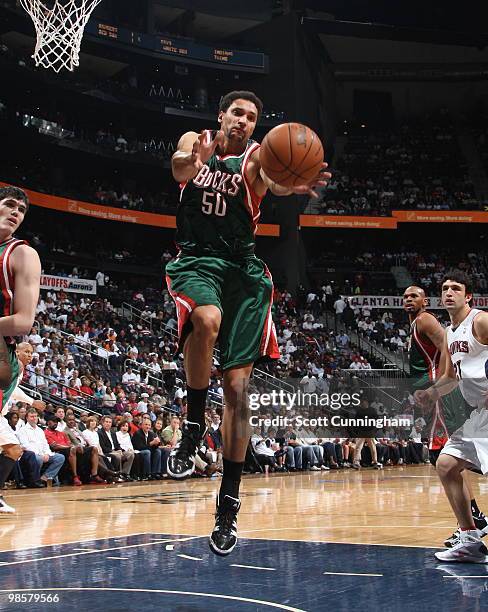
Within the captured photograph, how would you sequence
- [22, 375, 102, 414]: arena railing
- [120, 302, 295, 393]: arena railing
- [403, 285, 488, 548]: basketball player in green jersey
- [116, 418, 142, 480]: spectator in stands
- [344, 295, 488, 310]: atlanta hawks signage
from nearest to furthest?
[403, 285, 488, 548]: basketball player in green jersey < [116, 418, 142, 480]: spectator in stands < [22, 375, 102, 414]: arena railing < [120, 302, 295, 393]: arena railing < [344, 295, 488, 310]: atlanta hawks signage

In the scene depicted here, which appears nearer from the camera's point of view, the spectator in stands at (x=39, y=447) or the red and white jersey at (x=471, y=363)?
the red and white jersey at (x=471, y=363)

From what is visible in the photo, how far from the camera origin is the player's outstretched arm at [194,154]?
3.83m

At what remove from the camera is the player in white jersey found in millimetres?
5480

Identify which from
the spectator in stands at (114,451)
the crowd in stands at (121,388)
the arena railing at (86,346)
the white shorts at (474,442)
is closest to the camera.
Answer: the white shorts at (474,442)

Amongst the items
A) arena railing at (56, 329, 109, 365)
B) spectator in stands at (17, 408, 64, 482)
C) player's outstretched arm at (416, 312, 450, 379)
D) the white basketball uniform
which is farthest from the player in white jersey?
arena railing at (56, 329, 109, 365)

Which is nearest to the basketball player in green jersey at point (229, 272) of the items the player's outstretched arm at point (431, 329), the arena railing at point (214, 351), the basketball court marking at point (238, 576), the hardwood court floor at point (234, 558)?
the basketball court marking at point (238, 576)

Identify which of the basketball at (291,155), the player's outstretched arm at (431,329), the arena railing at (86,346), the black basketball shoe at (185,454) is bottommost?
the black basketball shoe at (185,454)

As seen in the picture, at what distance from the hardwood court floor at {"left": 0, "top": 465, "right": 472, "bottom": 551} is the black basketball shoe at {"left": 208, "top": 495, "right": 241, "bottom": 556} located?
2461 millimetres

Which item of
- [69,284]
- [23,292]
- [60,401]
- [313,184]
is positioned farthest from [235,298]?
[69,284]

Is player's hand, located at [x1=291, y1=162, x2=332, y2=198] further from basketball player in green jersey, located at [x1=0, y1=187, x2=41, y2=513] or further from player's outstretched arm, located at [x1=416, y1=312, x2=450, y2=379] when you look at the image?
player's outstretched arm, located at [x1=416, y1=312, x2=450, y2=379]

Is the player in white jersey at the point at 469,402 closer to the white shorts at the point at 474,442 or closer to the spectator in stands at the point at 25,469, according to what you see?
the white shorts at the point at 474,442

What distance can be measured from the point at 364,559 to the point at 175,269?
261 centimetres

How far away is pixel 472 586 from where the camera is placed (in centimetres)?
457

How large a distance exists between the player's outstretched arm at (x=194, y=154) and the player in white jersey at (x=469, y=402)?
254cm
